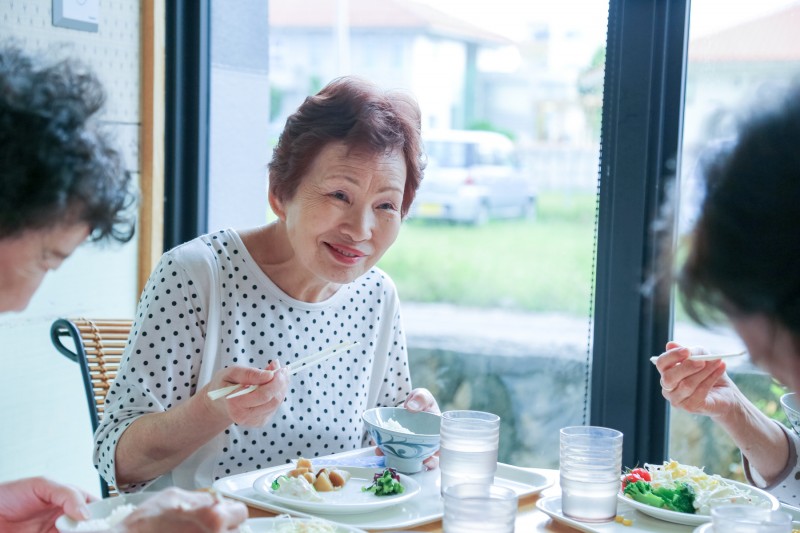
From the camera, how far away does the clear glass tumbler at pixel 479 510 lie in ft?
4.37

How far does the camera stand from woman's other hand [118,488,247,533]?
1.17m

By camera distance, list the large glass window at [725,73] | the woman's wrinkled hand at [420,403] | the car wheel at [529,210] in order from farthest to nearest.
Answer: the car wheel at [529,210] → the large glass window at [725,73] → the woman's wrinkled hand at [420,403]

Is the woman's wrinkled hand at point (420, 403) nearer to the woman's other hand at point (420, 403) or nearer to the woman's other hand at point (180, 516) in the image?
the woman's other hand at point (420, 403)

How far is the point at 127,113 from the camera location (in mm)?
2910

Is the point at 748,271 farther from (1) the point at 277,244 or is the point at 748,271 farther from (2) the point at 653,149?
(2) the point at 653,149

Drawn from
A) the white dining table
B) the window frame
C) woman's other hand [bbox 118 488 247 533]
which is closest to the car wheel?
the window frame

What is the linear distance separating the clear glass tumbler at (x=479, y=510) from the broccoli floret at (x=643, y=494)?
14.2 inches

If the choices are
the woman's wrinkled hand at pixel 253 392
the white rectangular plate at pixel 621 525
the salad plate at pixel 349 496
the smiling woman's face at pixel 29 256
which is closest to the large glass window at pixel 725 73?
the white rectangular plate at pixel 621 525

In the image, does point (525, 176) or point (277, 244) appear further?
point (525, 176)

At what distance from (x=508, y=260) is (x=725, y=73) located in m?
0.81

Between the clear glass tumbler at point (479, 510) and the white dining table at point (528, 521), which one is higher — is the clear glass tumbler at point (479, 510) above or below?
above

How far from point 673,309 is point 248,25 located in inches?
66.8

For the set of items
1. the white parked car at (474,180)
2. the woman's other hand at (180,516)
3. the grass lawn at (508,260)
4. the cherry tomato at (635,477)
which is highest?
the white parked car at (474,180)

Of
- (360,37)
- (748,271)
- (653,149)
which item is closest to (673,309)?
(653,149)
